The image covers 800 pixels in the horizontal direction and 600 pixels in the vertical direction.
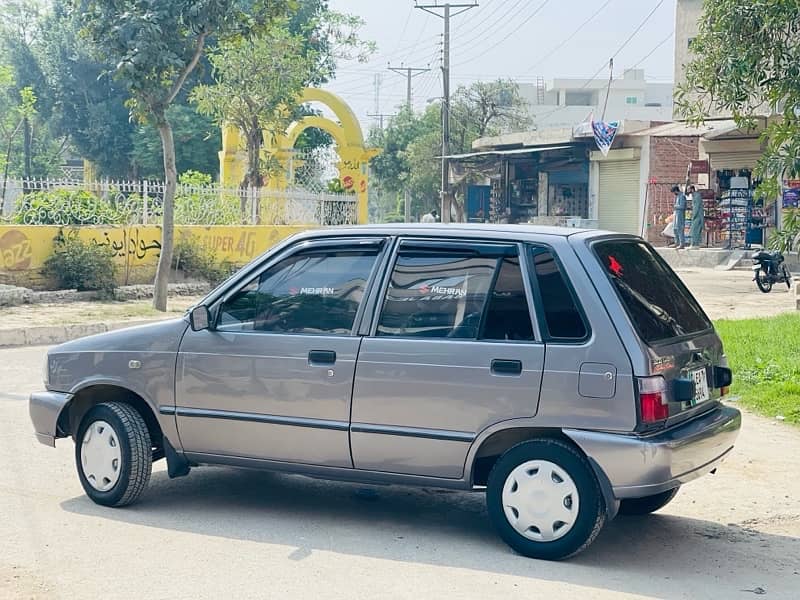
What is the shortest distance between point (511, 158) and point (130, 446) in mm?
40120

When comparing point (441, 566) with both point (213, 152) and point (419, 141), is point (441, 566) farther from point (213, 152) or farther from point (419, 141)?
point (419, 141)

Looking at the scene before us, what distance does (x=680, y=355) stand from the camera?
545 centimetres

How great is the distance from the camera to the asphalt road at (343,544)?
4891 millimetres

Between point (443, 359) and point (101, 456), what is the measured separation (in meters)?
2.13

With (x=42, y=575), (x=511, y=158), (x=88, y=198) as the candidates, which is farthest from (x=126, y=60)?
(x=511, y=158)

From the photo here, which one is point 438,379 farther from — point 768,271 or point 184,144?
point 184,144

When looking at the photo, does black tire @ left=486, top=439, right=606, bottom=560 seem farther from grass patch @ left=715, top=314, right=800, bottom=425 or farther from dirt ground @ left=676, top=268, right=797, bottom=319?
dirt ground @ left=676, top=268, right=797, bottom=319

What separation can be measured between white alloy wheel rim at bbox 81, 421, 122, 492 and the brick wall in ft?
105

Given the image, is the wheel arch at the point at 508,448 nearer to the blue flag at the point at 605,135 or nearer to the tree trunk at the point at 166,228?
the tree trunk at the point at 166,228

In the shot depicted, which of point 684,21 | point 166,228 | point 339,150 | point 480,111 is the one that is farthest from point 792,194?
point 480,111

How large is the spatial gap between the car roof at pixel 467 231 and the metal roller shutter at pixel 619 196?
32.7 m

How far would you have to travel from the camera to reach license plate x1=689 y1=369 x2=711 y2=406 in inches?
219

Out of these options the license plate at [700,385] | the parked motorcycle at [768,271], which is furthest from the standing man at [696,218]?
the license plate at [700,385]

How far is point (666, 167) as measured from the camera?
36.9m
